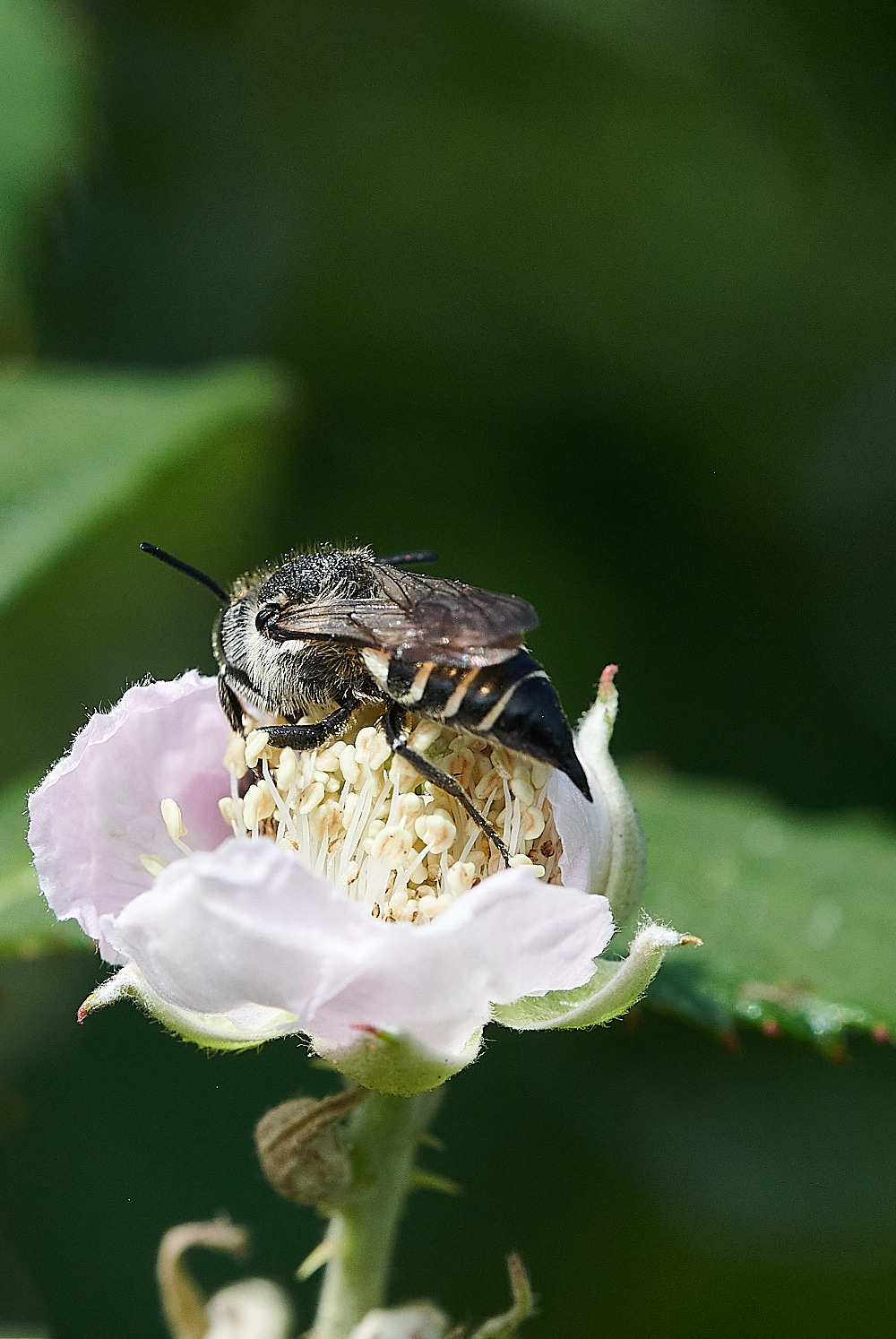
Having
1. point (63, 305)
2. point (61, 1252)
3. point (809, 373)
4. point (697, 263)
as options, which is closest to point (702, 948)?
point (61, 1252)

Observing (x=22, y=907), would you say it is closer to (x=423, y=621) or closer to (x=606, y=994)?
(x=423, y=621)

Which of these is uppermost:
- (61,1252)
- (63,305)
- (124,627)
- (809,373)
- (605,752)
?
(605,752)

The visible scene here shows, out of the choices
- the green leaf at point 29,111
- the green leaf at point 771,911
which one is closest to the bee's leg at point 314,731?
the green leaf at point 771,911

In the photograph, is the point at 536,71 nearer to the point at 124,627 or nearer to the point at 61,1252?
the point at 124,627

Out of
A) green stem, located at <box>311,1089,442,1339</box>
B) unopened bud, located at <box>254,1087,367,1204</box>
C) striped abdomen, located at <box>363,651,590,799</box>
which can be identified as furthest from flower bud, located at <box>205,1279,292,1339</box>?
striped abdomen, located at <box>363,651,590,799</box>

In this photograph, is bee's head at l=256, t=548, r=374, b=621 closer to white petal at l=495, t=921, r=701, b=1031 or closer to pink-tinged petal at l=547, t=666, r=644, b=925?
pink-tinged petal at l=547, t=666, r=644, b=925

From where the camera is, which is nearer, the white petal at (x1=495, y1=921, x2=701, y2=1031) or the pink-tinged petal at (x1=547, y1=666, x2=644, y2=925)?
the white petal at (x1=495, y1=921, x2=701, y2=1031)
